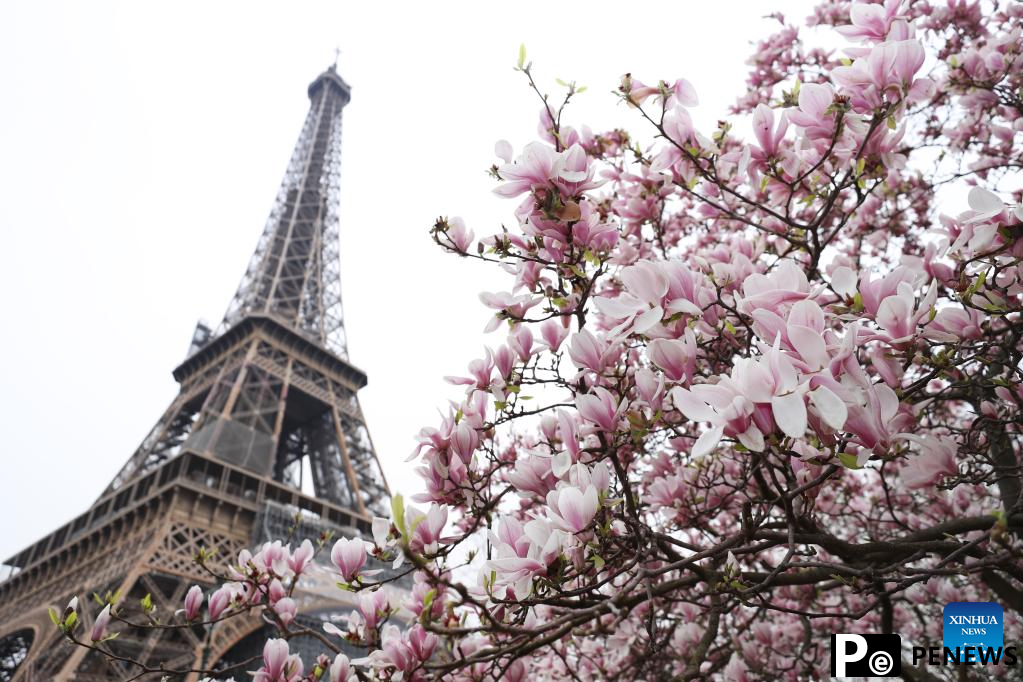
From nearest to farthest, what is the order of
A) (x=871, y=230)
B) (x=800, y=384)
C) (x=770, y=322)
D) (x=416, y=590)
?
(x=800, y=384) → (x=770, y=322) → (x=416, y=590) → (x=871, y=230)

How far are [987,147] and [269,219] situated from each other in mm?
27695

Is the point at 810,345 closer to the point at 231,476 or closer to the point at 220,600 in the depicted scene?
the point at 220,600

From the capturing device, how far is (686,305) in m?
1.41

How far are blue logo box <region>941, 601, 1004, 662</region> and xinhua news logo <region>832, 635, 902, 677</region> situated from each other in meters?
0.21

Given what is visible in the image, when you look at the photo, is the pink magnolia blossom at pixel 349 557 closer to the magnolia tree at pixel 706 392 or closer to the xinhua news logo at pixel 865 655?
the magnolia tree at pixel 706 392

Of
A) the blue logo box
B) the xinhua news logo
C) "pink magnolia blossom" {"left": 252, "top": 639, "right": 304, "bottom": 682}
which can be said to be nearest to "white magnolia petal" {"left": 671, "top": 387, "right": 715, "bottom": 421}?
the xinhua news logo

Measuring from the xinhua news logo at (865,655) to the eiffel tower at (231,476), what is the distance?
19.4ft

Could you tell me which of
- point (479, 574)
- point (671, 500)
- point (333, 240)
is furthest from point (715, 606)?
point (333, 240)

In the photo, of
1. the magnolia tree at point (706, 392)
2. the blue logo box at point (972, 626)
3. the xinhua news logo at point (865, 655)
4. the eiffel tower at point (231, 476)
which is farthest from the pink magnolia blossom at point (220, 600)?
the eiffel tower at point (231, 476)

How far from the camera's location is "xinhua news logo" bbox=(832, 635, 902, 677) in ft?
6.12

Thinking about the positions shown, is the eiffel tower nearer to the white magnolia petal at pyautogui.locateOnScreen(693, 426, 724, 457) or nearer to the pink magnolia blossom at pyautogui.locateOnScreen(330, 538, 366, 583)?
the pink magnolia blossom at pyautogui.locateOnScreen(330, 538, 366, 583)

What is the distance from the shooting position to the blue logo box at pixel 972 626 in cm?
196

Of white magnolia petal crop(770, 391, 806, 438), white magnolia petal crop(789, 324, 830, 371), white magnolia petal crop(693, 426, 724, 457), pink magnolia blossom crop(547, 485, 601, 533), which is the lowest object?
pink magnolia blossom crop(547, 485, 601, 533)

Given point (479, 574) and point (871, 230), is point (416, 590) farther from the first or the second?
point (871, 230)
